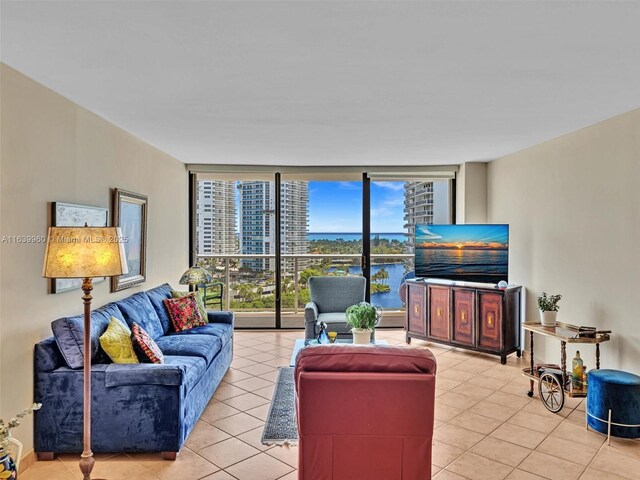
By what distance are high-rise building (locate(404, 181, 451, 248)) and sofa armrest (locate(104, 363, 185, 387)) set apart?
14.7 feet

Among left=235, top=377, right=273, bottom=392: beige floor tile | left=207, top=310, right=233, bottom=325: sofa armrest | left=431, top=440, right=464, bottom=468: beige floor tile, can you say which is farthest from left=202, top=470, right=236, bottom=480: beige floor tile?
left=207, top=310, right=233, bottom=325: sofa armrest

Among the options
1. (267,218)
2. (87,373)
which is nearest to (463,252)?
(267,218)

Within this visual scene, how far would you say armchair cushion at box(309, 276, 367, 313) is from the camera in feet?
18.3

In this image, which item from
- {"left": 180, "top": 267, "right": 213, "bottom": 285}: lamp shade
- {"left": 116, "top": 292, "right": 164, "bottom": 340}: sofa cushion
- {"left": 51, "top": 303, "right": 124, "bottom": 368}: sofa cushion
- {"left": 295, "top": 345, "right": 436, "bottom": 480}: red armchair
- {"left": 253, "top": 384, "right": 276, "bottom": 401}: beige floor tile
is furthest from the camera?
{"left": 180, "top": 267, "right": 213, "bottom": 285}: lamp shade

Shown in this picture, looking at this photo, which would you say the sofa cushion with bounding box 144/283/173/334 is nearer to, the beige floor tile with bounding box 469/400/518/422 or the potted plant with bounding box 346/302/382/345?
the potted plant with bounding box 346/302/382/345

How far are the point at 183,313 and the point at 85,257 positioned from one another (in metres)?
2.16

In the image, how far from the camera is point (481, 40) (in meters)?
2.17

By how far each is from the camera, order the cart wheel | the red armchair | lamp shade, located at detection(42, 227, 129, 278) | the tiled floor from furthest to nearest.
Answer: the cart wheel < the tiled floor < lamp shade, located at detection(42, 227, 129, 278) < the red armchair

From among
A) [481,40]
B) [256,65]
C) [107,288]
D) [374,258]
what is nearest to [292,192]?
[374,258]

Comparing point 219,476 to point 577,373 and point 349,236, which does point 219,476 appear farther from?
point 349,236

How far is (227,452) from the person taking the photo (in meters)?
2.94

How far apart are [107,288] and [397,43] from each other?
306 centimetres

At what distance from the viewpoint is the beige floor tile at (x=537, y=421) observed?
10.8 feet

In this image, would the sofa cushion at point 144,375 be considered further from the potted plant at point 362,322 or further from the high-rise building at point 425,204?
the high-rise building at point 425,204
